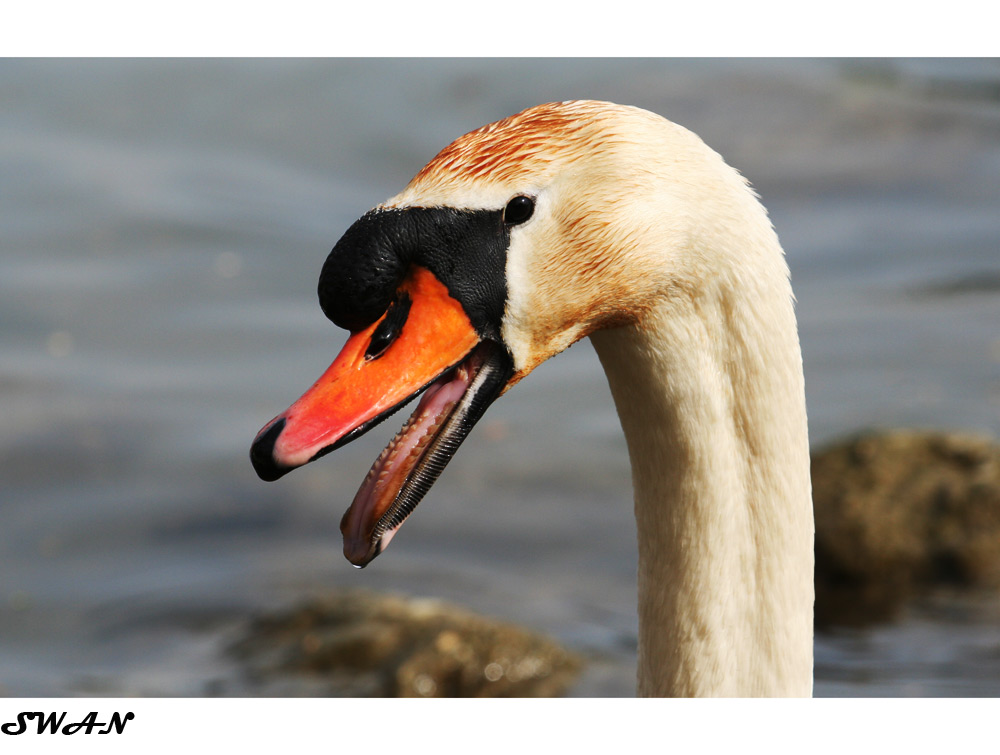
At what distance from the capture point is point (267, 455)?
246cm

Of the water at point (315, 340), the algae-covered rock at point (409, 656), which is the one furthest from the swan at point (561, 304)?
the water at point (315, 340)

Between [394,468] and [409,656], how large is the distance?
10.3ft

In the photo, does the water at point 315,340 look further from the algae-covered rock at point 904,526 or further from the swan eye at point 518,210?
the swan eye at point 518,210

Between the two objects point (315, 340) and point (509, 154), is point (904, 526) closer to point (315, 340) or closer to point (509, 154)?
point (315, 340)

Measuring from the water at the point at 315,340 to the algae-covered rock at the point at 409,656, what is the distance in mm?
264

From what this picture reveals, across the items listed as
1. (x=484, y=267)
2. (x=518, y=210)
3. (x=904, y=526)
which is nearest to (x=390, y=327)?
(x=484, y=267)

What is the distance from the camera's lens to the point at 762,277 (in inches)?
104

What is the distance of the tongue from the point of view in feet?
8.39

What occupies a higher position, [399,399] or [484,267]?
[484,267]

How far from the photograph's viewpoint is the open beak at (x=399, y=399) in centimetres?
250

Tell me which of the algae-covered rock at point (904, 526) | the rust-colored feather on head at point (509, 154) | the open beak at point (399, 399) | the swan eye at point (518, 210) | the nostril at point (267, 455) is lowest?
the nostril at point (267, 455)

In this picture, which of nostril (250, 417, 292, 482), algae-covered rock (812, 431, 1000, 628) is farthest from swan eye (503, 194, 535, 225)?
algae-covered rock (812, 431, 1000, 628)

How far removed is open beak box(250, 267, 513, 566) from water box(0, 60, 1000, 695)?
3.30m

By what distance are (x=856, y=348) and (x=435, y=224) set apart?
700cm
